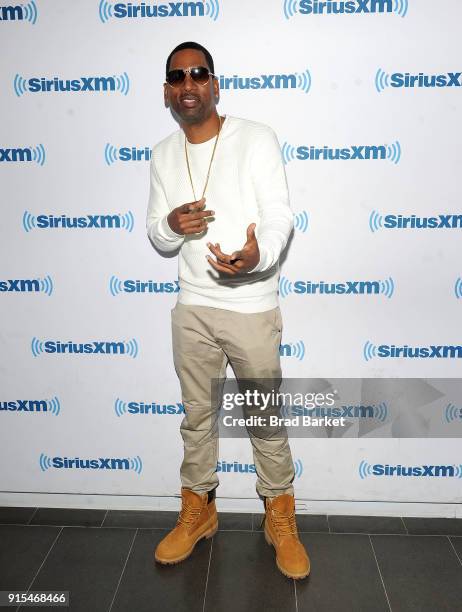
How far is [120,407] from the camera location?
9.27 feet

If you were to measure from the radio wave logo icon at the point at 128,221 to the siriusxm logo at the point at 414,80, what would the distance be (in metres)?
1.17

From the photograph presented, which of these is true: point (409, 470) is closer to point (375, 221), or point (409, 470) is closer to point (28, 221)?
point (375, 221)

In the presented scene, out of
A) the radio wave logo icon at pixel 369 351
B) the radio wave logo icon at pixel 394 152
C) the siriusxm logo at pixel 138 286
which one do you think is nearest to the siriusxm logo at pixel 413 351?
the radio wave logo icon at pixel 369 351

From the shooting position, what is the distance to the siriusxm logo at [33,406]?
285 centimetres

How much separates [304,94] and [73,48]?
0.99 metres

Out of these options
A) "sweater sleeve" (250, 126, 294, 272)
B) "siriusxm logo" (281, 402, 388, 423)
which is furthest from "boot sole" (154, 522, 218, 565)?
"sweater sleeve" (250, 126, 294, 272)

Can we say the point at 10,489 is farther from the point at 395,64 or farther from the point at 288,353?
the point at 395,64

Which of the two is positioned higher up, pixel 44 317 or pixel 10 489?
pixel 44 317

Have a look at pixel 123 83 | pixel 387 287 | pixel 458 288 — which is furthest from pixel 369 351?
pixel 123 83

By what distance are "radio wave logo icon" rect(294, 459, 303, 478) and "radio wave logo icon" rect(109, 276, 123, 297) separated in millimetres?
1190

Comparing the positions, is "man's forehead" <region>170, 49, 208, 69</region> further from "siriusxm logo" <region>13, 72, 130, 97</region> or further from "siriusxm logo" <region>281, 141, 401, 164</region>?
"siriusxm logo" <region>281, 141, 401, 164</region>

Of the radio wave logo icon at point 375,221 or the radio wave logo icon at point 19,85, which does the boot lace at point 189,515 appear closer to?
the radio wave logo icon at point 375,221

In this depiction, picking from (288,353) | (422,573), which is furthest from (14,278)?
(422,573)

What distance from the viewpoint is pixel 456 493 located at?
110 inches
